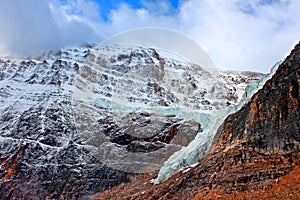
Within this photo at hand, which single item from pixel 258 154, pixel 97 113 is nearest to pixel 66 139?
pixel 97 113

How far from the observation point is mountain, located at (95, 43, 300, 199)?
3503 centimetres

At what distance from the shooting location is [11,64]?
535 feet

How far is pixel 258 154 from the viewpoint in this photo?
1529 inches

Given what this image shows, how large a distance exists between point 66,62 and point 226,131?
362 feet

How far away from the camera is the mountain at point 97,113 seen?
8544 cm

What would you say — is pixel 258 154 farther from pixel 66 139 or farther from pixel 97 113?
pixel 97 113

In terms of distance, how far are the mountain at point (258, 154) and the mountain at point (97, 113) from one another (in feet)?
85.3

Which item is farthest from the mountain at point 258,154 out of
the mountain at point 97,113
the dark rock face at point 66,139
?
the dark rock face at point 66,139

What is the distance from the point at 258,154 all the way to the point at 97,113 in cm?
8452

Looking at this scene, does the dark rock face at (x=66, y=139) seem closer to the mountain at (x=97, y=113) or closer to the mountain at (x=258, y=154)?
the mountain at (x=97, y=113)

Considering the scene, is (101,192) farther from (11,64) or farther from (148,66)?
(11,64)

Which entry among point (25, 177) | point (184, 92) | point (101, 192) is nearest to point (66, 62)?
point (184, 92)

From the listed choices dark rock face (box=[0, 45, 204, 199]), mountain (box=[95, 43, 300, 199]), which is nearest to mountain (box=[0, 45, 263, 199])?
dark rock face (box=[0, 45, 204, 199])

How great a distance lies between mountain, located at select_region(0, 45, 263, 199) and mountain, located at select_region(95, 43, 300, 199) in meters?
26.0
